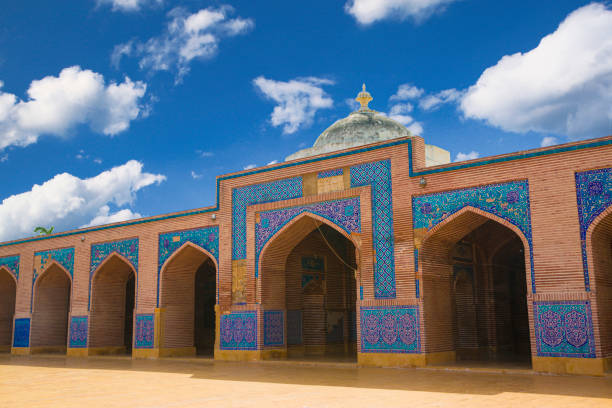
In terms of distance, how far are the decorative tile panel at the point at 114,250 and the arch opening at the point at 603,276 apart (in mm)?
10673

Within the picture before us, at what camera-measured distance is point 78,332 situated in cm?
1625

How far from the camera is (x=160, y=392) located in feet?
24.6

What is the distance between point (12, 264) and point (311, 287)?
10301mm

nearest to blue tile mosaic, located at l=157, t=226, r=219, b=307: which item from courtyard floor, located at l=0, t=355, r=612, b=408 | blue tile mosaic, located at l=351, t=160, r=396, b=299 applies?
courtyard floor, located at l=0, t=355, r=612, b=408

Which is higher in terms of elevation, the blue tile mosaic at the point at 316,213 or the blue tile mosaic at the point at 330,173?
the blue tile mosaic at the point at 330,173

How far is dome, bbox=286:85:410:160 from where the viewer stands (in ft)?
50.5

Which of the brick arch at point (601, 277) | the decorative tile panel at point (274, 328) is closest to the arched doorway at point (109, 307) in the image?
the decorative tile panel at point (274, 328)

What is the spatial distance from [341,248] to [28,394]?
9021mm

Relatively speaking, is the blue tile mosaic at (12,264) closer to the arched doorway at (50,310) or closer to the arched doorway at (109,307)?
the arched doorway at (50,310)

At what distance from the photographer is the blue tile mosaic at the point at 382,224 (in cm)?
1104

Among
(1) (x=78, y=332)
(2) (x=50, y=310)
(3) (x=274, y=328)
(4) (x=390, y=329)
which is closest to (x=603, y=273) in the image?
(4) (x=390, y=329)

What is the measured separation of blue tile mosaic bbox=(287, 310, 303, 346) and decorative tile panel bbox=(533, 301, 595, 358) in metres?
5.84

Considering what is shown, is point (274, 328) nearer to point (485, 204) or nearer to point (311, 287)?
point (311, 287)

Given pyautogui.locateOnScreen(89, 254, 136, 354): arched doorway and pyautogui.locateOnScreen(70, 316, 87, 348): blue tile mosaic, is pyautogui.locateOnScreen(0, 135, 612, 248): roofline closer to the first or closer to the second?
pyautogui.locateOnScreen(89, 254, 136, 354): arched doorway
